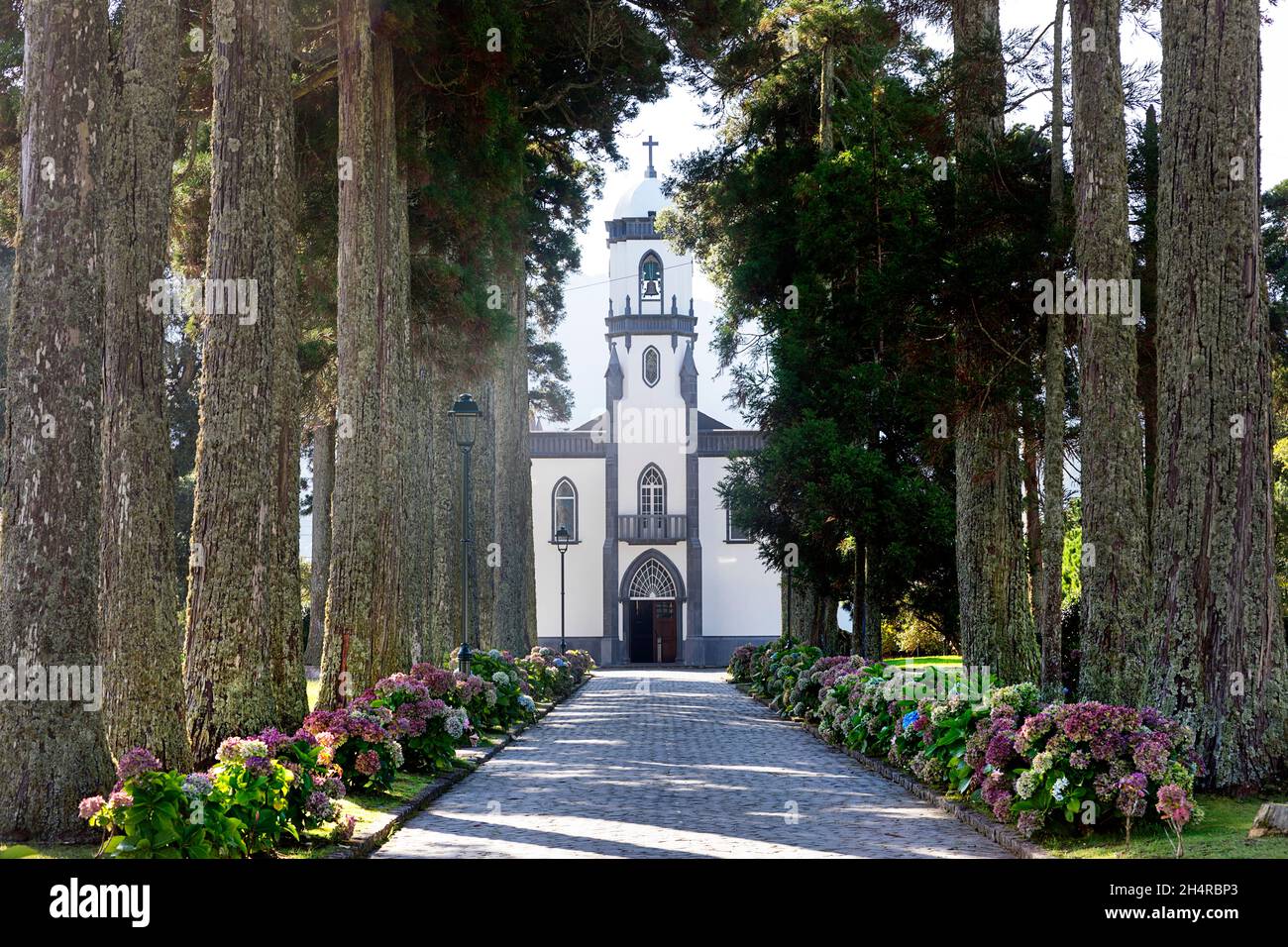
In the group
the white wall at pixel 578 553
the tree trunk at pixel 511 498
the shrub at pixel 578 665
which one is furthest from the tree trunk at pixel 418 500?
the white wall at pixel 578 553

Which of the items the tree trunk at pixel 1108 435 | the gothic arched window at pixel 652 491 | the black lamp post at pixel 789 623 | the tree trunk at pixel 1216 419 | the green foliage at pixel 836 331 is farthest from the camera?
the gothic arched window at pixel 652 491

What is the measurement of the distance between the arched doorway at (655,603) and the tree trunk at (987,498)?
39.0 metres

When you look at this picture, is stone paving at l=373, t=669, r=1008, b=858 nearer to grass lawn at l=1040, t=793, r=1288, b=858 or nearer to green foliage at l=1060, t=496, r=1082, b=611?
grass lawn at l=1040, t=793, r=1288, b=858

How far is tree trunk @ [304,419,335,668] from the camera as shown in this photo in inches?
1423

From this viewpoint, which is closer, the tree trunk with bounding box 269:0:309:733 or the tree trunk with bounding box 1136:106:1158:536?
the tree trunk with bounding box 269:0:309:733

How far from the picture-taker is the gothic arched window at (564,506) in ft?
181

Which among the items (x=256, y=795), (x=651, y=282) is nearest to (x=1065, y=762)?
(x=256, y=795)

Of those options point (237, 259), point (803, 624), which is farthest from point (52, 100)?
point (803, 624)

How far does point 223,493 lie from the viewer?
37.4 feet

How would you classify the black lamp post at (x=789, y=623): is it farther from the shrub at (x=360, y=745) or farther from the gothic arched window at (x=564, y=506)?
the gothic arched window at (x=564, y=506)

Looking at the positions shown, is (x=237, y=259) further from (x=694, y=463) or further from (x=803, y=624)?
(x=694, y=463)

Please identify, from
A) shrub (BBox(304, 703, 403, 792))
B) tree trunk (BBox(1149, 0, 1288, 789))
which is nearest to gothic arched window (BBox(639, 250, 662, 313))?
shrub (BBox(304, 703, 403, 792))

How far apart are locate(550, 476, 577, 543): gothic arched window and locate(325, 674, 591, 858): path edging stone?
34354mm
